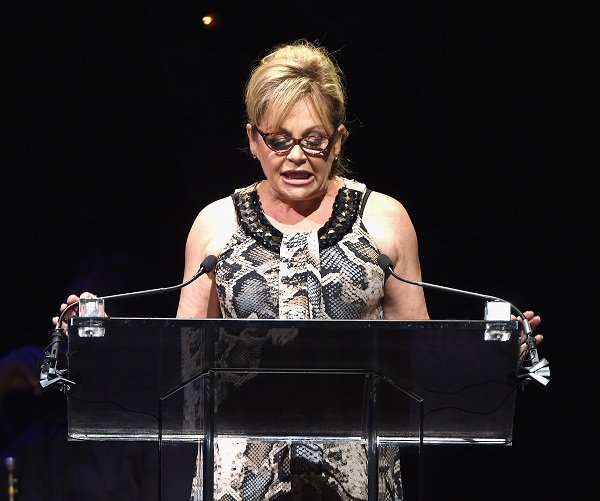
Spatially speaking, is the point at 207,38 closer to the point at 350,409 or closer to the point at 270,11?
the point at 270,11

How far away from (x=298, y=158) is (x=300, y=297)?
276mm

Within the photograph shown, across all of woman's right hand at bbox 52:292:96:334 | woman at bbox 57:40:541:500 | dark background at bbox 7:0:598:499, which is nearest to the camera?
woman's right hand at bbox 52:292:96:334

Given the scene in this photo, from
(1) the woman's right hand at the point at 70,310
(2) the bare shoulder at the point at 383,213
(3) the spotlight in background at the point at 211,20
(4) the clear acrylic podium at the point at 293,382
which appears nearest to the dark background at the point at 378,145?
(3) the spotlight in background at the point at 211,20

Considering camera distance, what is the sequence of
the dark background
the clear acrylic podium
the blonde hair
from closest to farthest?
the clear acrylic podium < the blonde hair < the dark background

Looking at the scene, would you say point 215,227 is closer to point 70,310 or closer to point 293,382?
point 70,310

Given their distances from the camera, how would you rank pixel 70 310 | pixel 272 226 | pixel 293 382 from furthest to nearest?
pixel 272 226 < pixel 70 310 < pixel 293 382

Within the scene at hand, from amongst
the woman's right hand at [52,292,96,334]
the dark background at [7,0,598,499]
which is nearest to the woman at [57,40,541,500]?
Result: the woman's right hand at [52,292,96,334]

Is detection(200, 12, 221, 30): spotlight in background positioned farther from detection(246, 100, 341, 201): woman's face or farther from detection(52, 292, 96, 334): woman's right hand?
detection(52, 292, 96, 334): woman's right hand

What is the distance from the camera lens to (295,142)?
231cm

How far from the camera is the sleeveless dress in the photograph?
2.09 metres

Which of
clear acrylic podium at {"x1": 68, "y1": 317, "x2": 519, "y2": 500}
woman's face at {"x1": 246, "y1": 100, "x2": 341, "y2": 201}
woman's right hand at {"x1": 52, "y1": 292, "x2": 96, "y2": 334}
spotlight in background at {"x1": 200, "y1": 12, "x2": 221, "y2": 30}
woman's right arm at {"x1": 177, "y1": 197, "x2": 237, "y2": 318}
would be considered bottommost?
clear acrylic podium at {"x1": 68, "y1": 317, "x2": 519, "y2": 500}

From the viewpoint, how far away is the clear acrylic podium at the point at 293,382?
5.72ft

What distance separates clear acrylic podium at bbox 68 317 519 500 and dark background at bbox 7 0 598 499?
167 cm

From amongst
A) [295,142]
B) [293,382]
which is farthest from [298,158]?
[293,382]
